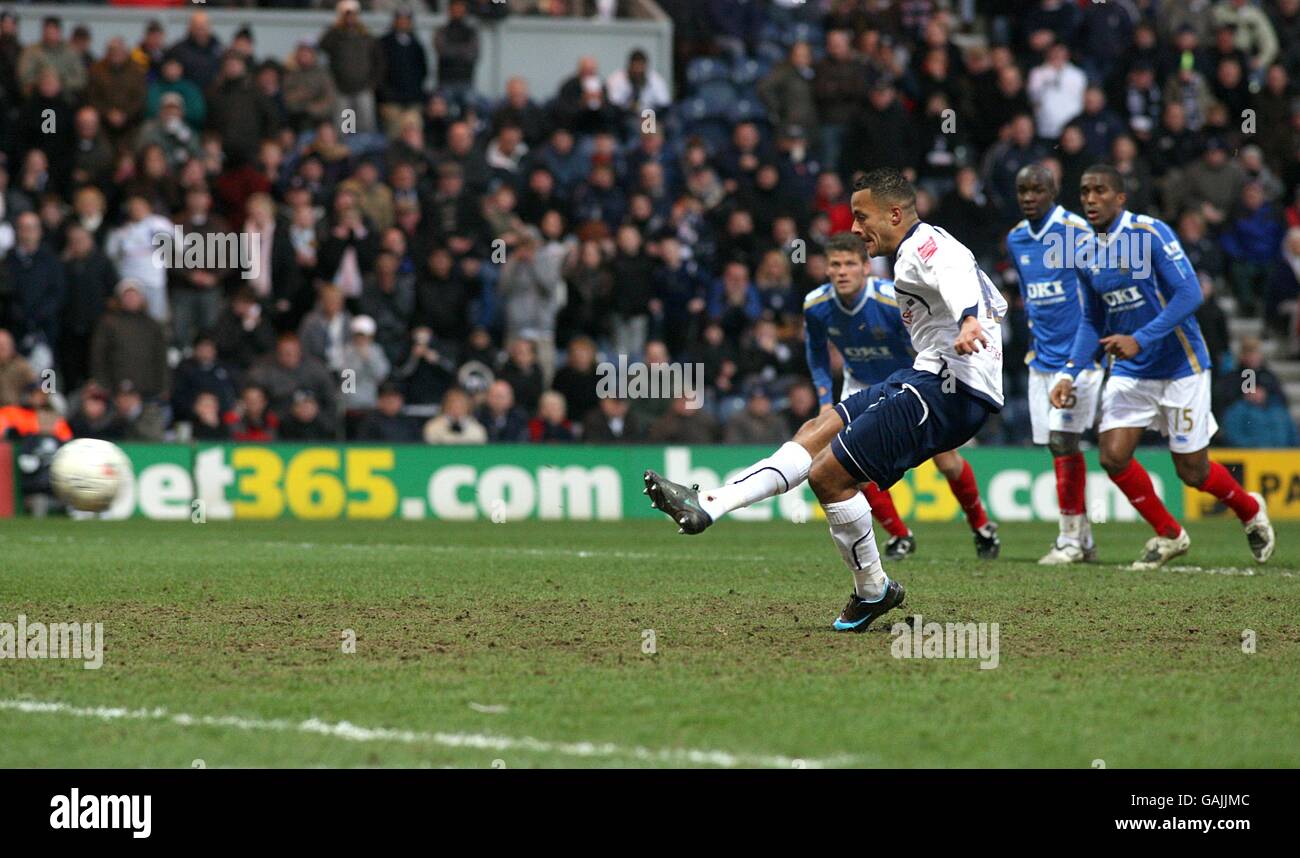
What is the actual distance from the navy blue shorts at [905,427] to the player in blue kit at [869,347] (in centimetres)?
390

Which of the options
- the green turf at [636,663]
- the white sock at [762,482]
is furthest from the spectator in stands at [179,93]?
the white sock at [762,482]

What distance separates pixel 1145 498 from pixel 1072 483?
659 millimetres

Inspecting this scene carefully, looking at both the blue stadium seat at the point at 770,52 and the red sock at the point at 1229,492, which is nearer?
the red sock at the point at 1229,492

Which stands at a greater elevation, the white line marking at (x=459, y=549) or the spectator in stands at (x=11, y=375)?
the spectator in stands at (x=11, y=375)

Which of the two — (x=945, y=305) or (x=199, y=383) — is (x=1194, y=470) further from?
(x=199, y=383)

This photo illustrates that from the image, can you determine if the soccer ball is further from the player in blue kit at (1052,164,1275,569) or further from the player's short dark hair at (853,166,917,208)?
the player in blue kit at (1052,164,1275,569)

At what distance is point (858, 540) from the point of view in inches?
344

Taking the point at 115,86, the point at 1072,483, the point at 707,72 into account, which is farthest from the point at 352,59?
the point at 1072,483

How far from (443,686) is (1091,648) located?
2.95m

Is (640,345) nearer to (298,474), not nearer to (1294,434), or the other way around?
(298,474)

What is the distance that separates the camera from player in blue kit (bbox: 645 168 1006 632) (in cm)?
839

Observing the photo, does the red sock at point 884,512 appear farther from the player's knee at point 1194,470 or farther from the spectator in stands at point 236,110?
the spectator in stands at point 236,110

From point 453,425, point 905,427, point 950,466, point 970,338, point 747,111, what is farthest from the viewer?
point 747,111

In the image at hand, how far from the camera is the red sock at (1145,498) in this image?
41.4 ft
